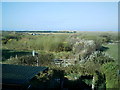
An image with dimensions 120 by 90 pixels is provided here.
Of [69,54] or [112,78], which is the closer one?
[112,78]

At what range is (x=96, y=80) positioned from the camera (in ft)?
10.3

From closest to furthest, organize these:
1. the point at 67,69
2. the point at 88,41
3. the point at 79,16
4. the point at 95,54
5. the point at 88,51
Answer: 1. the point at 79,16
2. the point at 67,69
3. the point at 95,54
4. the point at 88,51
5. the point at 88,41

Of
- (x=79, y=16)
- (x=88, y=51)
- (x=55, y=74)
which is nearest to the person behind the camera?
(x=55, y=74)

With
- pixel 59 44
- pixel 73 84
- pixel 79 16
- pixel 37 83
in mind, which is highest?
pixel 79 16

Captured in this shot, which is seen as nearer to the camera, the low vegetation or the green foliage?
the green foliage

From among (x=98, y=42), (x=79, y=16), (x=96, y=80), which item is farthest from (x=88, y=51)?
(x=96, y=80)

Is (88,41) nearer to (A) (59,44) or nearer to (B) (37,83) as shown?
(A) (59,44)

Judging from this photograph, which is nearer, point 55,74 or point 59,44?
point 55,74

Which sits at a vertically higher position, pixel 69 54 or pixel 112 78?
pixel 69 54

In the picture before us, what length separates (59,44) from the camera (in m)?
6.29

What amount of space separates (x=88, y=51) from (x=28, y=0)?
351 cm

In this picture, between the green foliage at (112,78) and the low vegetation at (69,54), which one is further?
the low vegetation at (69,54)

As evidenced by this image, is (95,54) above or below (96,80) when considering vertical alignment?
above

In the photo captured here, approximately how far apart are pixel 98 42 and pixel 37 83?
11.9ft
